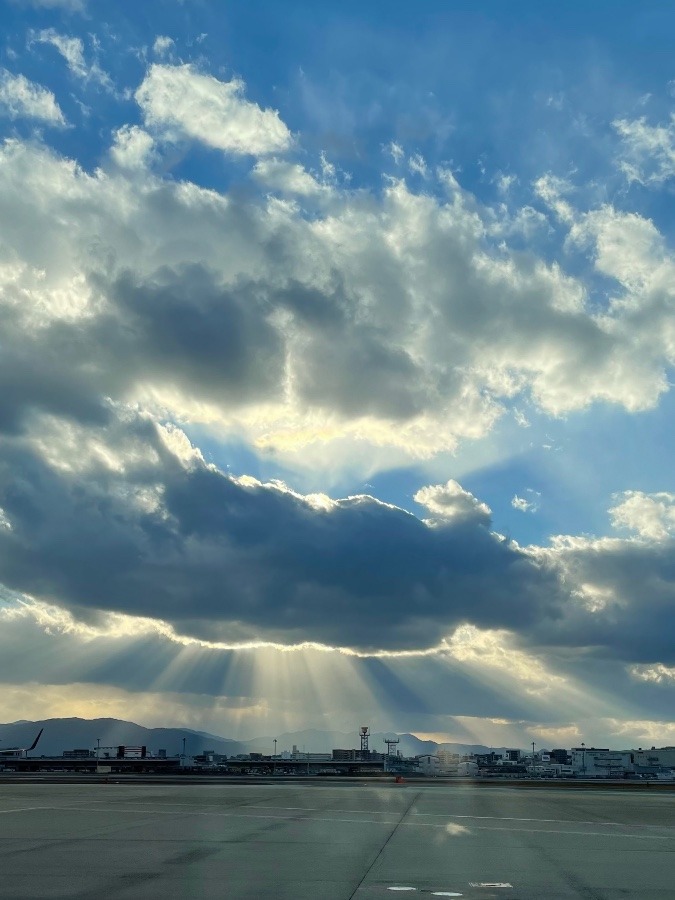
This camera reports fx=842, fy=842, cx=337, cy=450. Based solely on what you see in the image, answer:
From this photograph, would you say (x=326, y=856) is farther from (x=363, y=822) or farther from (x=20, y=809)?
(x=20, y=809)

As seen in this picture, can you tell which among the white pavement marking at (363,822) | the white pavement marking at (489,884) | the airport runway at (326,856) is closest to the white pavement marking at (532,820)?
the airport runway at (326,856)

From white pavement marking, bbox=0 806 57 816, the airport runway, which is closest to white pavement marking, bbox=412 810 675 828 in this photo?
the airport runway

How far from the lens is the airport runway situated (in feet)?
67.5

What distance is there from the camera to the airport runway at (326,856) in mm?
20578

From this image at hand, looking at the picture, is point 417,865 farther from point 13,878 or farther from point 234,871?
point 13,878

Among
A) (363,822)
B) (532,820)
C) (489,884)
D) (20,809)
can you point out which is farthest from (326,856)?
(20,809)

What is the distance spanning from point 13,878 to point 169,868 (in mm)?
4259

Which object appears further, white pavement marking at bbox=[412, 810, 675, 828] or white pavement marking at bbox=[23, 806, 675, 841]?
white pavement marking at bbox=[412, 810, 675, 828]

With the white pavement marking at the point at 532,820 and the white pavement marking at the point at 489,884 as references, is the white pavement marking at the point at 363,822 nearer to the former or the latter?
the white pavement marking at the point at 532,820

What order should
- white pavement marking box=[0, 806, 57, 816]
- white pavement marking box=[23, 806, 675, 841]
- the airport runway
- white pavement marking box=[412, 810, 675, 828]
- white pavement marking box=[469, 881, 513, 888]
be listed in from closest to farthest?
the airport runway
white pavement marking box=[469, 881, 513, 888]
white pavement marking box=[23, 806, 675, 841]
white pavement marking box=[412, 810, 675, 828]
white pavement marking box=[0, 806, 57, 816]

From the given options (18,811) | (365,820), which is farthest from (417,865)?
(18,811)

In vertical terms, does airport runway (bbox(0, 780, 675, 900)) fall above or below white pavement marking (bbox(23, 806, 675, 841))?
below

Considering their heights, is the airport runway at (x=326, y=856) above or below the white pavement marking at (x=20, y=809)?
below

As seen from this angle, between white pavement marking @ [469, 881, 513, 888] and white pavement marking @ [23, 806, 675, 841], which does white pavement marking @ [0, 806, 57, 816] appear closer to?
white pavement marking @ [23, 806, 675, 841]
